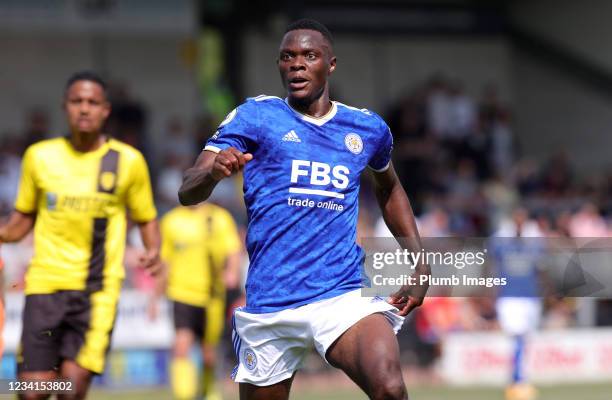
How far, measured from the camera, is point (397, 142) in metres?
21.7

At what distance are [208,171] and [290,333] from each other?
979mm

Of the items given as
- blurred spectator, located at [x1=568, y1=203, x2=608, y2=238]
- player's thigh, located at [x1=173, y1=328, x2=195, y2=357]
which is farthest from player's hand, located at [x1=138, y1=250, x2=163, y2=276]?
blurred spectator, located at [x1=568, y1=203, x2=608, y2=238]

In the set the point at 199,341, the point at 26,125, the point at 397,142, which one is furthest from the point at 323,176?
the point at 397,142

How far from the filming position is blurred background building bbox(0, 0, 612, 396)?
57.0 feet

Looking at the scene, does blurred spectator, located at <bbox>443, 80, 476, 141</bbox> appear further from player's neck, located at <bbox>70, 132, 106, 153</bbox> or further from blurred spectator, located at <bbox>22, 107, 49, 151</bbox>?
player's neck, located at <bbox>70, 132, 106, 153</bbox>

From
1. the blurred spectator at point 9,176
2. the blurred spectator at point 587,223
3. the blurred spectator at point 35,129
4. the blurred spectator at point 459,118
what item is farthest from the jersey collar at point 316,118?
the blurred spectator at point 459,118

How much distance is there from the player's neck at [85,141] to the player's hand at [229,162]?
2.80 metres

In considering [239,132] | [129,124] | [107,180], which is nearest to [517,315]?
[129,124]

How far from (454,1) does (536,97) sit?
2.68 m

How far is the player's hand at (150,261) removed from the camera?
8797 mm

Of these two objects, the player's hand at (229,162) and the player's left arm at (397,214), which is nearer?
the player's hand at (229,162)

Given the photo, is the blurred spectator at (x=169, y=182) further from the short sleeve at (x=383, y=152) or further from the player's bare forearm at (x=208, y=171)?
the player's bare forearm at (x=208, y=171)

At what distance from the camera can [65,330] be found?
8.49 metres

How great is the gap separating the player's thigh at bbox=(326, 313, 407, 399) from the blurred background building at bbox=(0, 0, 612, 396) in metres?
8.81
